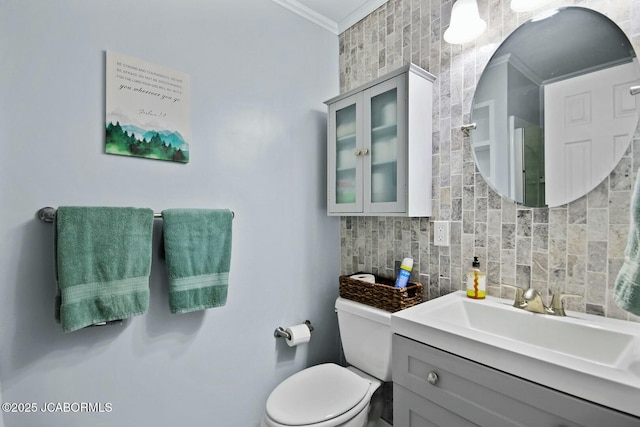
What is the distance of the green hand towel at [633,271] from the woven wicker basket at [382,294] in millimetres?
743

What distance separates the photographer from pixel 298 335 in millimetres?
1608

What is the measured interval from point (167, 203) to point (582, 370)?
1.47 m

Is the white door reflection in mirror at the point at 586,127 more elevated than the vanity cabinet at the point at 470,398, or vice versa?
the white door reflection in mirror at the point at 586,127

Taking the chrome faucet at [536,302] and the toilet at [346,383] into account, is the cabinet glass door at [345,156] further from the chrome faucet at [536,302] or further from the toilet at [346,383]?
the chrome faucet at [536,302]

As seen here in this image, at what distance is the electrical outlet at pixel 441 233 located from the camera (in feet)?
4.50

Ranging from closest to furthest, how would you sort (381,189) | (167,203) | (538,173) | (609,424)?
(609,424), (538,173), (167,203), (381,189)

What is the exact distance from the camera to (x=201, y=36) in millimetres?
1410

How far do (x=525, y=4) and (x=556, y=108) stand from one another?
398mm

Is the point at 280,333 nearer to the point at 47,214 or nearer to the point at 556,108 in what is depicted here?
the point at 47,214

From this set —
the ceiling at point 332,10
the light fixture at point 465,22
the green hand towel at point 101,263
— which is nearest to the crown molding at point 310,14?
the ceiling at point 332,10

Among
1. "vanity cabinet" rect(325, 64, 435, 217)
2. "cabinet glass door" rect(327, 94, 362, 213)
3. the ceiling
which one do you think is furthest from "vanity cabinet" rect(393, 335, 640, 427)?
the ceiling

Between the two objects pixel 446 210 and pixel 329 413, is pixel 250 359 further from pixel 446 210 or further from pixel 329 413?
pixel 446 210

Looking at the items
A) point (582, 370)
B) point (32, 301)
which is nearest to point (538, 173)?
point (582, 370)

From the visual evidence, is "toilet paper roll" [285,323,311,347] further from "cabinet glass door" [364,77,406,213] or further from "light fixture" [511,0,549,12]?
"light fixture" [511,0,549,12]
